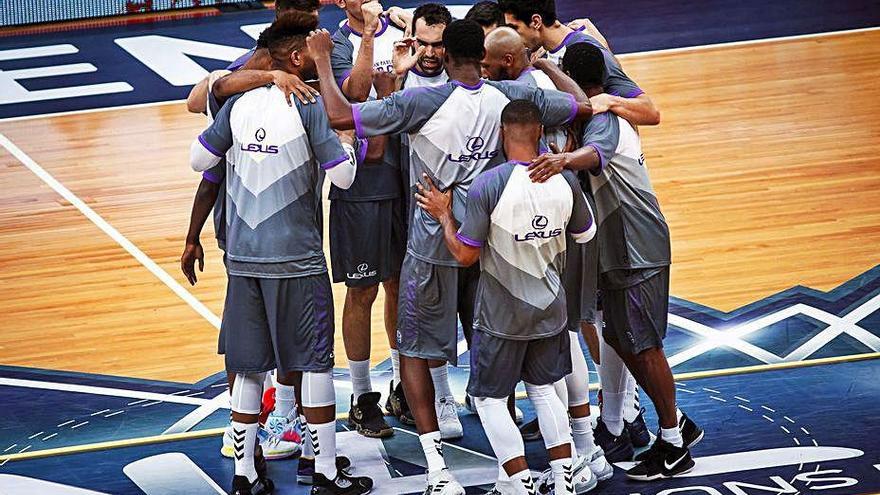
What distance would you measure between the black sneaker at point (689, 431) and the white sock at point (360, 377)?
5.21ft

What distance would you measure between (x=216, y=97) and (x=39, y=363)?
2.63 m

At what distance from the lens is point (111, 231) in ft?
32.9

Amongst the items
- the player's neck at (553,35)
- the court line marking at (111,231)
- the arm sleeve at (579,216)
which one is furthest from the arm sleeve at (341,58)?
the court line marking at (111,231)

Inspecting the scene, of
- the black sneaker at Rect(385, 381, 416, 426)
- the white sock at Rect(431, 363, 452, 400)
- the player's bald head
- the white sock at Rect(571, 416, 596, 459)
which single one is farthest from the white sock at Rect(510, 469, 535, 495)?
the player's bald head

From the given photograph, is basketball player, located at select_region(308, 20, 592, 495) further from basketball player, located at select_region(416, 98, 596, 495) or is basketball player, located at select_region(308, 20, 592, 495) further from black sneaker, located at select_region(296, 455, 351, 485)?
black sneaker, located at select_region(296, 455, 351, 485)

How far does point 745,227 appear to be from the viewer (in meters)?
9.47

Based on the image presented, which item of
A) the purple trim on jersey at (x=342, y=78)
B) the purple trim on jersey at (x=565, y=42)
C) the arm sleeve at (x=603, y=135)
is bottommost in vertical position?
the arm sleeve at (x=603, y=135)

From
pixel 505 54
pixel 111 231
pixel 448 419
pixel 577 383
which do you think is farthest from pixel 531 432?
pixel 111 231

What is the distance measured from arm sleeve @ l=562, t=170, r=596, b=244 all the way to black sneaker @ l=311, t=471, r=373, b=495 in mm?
1525

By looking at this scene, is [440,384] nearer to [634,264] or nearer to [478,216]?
[634,264]

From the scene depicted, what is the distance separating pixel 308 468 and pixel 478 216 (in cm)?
162

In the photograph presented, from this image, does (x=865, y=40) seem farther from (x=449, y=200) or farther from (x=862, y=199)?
(x=449, y=200)

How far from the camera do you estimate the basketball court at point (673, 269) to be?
21.5ft

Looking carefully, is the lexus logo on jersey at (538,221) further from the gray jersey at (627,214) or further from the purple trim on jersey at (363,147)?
the purple trim on jersey at (363,147)
